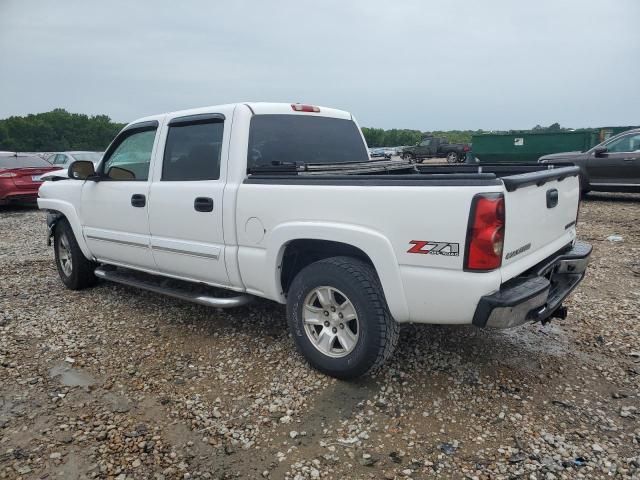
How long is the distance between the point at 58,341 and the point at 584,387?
13.1ft

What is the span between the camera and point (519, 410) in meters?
2.85

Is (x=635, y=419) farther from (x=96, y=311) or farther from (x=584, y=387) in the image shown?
(x=96, y=311)

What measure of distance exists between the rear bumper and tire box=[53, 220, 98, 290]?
170 inches

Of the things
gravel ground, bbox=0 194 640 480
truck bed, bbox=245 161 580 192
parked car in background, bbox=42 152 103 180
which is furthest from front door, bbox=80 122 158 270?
parked car in background, bbox=42 152 103 180

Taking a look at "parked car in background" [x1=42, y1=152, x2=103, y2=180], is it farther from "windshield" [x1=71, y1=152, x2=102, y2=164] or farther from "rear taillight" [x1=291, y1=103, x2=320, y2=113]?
"rear taillight" [x1=291, y1=103, x2=320, y2=113]

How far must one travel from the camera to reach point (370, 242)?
279 centimetres

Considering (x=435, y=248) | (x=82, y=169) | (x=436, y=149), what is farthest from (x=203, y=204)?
(x=436, y=149)

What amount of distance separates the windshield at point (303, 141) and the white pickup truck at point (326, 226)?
0.04 ft

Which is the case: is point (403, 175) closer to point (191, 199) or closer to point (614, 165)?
point (191, 199)

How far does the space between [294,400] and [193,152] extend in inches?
82.8

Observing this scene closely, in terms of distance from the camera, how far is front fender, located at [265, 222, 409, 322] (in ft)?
8.97

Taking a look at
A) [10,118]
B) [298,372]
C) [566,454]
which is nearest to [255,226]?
[298,372]

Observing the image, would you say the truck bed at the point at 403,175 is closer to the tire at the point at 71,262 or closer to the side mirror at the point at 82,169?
the side mirror at the point at 82,169

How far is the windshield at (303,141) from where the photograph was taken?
373 cm
